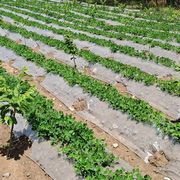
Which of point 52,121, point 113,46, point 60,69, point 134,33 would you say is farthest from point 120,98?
point 134,33

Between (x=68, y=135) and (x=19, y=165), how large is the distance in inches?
73.2

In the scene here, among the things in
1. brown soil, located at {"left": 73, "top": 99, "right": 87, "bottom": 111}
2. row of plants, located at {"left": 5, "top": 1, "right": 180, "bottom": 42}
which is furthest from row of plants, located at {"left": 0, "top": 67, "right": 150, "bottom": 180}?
row of plants, located at {"left": 5, "top": 1, "right": 180, "bottom": 42}

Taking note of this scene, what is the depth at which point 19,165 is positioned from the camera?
11844 mm

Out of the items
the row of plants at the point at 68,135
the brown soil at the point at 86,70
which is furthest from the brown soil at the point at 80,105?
the brown soil at the point at 86,70

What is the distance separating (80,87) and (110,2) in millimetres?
35982

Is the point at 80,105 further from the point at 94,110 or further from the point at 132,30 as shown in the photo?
the point at 132,30

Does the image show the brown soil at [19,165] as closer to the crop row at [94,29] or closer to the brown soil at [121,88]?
the brown soil at [121,88]

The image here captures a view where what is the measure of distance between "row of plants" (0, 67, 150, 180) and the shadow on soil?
54 cm

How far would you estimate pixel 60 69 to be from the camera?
1794cm

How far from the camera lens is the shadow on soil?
1234 cm

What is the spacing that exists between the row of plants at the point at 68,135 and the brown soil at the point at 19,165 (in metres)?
0.79

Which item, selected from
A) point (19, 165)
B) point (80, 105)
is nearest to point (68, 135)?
point (19, 165)

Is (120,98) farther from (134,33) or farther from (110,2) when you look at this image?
(110,2)

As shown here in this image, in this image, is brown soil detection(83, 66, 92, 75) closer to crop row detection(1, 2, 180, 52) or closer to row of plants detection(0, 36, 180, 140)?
row of plants detection(0, 36, 180, 140)
